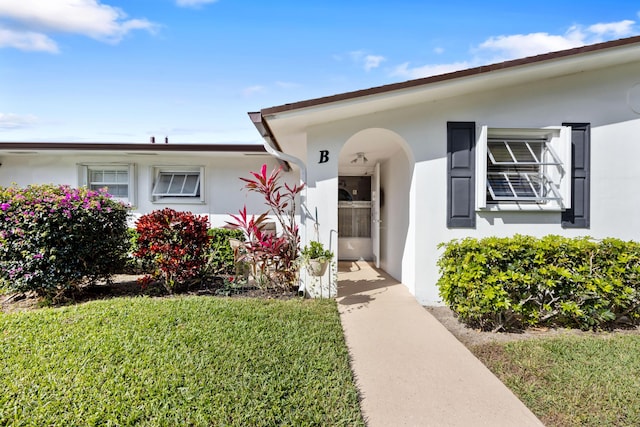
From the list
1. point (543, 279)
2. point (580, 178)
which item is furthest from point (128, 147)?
point (580, 178)

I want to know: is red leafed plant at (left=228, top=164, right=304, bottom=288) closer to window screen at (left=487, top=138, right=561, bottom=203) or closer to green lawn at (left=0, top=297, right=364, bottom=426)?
green lawn at (left=0, top=297, right=364, bottom=426)

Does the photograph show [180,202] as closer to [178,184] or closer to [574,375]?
[178,184]

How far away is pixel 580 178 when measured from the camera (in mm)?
5562

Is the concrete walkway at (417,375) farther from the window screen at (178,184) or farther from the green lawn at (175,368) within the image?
the window screen at (178,184)

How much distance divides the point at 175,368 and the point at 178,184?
7.02m

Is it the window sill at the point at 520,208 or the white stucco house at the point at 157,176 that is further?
the white stucco house at the point at 157,176

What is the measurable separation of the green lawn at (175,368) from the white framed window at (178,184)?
4730mm

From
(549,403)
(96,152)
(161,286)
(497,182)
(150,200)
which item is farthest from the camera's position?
(150,200)

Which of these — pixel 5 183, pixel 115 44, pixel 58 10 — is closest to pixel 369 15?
pixel 115 44

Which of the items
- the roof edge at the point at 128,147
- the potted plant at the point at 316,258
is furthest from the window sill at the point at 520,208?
the roof edge at the point at 128,147

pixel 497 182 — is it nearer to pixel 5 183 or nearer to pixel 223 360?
pixel 223 360

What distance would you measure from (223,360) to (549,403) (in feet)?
9.67

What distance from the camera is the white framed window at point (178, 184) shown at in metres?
9.20

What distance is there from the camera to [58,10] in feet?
20.2
